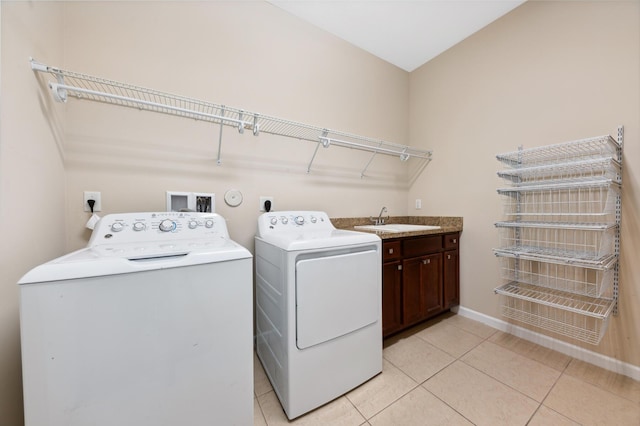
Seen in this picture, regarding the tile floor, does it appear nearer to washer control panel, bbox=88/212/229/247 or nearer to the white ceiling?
washer control panel, bbox=88/212/229/247

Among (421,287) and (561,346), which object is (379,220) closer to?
(421,287)

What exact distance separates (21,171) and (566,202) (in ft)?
10.1

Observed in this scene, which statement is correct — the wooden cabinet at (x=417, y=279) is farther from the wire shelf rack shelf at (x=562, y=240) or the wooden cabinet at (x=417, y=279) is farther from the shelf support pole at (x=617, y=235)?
the shelf support pole at (x=617, y=235)

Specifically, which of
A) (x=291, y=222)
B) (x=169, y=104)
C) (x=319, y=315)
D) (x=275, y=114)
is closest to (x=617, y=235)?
(x=319, y=315)

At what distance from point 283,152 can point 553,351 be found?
102 inches

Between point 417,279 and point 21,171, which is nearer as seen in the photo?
point 21,171

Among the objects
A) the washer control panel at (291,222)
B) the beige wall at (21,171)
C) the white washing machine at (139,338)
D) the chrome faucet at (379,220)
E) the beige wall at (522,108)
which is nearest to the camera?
the white washing machine at (139,338)

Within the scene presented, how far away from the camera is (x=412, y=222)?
8.85ft

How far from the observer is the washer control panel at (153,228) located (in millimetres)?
1118

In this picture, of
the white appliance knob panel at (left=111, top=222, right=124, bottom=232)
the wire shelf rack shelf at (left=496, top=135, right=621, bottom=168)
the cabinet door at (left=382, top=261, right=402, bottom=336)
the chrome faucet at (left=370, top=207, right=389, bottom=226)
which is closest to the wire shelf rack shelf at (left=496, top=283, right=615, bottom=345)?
the cabinet door at (left=382, top=261, right=402, bottom=336)

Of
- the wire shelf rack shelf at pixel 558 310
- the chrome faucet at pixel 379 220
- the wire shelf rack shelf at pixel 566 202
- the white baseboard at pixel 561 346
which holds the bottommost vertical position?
the white baseboard at pixel 561 346

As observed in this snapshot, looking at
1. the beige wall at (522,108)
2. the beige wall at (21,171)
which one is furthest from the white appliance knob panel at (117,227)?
the beige wall at (522,108)

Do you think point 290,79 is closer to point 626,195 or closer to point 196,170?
point 196,170

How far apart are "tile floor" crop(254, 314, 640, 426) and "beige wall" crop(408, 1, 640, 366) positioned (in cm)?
32
